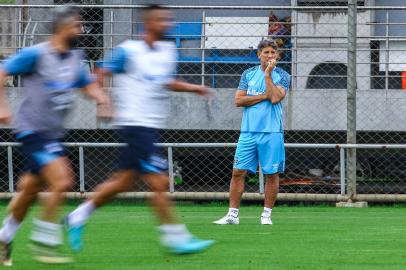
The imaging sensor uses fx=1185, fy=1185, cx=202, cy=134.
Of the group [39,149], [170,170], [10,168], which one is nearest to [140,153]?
[39,149]

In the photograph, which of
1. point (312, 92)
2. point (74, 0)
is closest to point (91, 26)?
point (74, 0)

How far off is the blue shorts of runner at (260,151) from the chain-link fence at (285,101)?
12.7ft

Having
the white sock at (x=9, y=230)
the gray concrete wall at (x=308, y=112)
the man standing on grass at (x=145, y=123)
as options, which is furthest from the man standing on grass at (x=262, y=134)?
the gray concrete wall at (x=308, y=112)

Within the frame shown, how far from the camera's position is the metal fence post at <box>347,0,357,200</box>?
15.9 metres

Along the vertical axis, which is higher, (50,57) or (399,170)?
(50,57)

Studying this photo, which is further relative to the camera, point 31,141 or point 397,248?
point 397,248

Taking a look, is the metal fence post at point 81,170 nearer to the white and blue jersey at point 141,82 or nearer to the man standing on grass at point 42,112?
the white and blue jersey at point 141,82

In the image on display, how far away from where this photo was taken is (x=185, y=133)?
1711 cm

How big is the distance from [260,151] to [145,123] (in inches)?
155

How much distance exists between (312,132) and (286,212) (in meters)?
2.58

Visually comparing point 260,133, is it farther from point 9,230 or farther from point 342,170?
point 9,230

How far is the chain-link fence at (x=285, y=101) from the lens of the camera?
54.8 ft

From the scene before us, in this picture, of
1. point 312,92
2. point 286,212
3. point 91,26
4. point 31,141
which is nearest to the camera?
point 31,141

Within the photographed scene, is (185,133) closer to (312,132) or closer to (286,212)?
(312,132)
